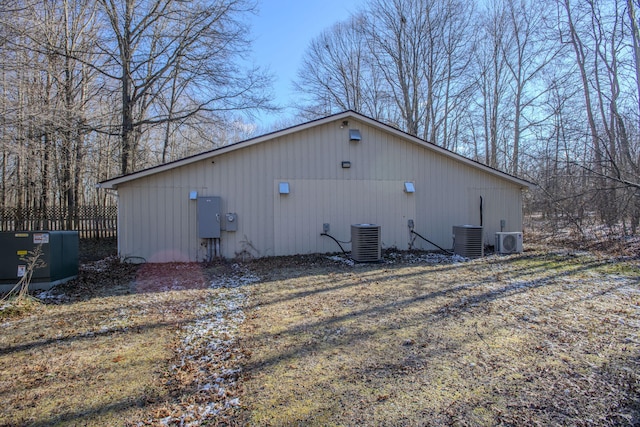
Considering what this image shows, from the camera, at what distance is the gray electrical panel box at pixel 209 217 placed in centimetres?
825

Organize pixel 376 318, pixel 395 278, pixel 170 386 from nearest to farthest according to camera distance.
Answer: pixel 170 386 < pixel 376 318 < pixel 395 278

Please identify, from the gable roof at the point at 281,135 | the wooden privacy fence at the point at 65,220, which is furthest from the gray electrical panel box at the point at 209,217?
the wooden privacy fence at the point at 65,220

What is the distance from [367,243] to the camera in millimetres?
8133

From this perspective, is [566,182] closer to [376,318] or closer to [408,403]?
[376,318]

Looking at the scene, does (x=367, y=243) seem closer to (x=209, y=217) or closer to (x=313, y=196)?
(x=313, y=196)

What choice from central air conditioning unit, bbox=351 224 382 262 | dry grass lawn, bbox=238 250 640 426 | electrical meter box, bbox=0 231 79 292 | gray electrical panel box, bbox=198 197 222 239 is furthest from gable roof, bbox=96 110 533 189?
dry grass lawn, bbox=238 250 640 426

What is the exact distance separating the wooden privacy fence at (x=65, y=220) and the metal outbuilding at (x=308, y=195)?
6175mm

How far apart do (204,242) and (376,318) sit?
18.3 feet

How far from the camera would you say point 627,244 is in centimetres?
929

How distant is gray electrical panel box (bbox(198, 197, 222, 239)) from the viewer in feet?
27.1

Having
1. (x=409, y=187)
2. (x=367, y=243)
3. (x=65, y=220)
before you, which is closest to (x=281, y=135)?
(x=367, y=243)

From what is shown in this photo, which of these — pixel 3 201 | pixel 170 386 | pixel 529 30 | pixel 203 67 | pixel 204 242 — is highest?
pixel 529 30

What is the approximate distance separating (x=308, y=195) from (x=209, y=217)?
2.58 metres

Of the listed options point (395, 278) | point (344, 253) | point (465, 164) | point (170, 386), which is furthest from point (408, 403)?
point (465, 164)
